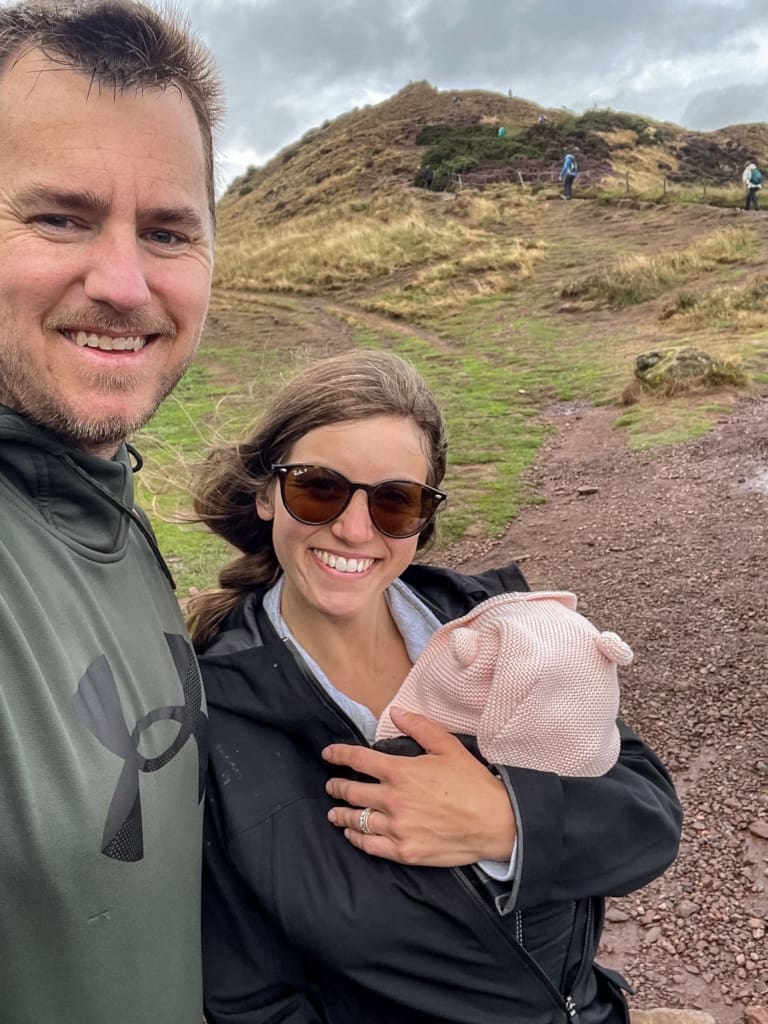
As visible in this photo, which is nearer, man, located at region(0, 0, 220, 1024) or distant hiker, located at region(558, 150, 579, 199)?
man, located at region(0, 0, 220, 1024)

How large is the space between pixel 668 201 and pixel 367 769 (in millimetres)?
27922

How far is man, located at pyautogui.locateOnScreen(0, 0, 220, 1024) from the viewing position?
38.5 inches

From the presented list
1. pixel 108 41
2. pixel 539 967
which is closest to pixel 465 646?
pixel 539 967

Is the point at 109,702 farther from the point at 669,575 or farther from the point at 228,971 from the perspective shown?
the point at 669,575

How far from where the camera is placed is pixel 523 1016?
59.6 inches

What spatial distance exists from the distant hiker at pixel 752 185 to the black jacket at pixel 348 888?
85.5 ft

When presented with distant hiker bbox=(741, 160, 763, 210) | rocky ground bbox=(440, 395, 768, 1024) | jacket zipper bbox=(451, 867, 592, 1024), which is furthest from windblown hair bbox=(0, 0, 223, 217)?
distant hiker bbox=(741, 160, 763, 210)

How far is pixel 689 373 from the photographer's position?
399 inches

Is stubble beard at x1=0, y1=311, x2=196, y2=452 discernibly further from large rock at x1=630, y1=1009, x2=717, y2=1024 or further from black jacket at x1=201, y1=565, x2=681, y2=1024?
large rock at x1=630, y1=1009, x2=717, y2=1024

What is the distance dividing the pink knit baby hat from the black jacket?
6 cm

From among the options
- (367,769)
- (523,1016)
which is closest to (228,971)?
(367,769)

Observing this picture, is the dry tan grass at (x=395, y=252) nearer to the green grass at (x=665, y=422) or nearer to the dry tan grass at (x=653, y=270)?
the dry tan grass at (x=653, y=270)

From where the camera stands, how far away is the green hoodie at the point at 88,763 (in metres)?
0.95

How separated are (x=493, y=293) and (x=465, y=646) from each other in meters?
19.4
